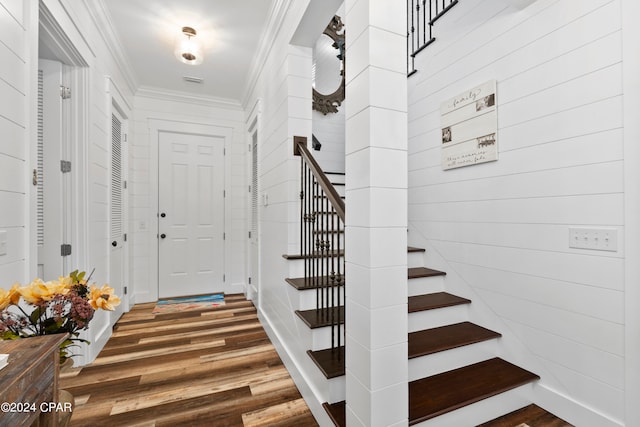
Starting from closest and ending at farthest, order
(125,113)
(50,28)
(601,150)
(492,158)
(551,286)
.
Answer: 1. (601,150)
2. (551,286)
3. (50,28)
4. (492,158)
5. (125,113)

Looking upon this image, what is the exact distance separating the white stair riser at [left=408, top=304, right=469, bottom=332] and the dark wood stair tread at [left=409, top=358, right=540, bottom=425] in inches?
12.4

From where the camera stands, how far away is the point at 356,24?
4.18 feet

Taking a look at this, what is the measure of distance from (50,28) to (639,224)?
3.43 m

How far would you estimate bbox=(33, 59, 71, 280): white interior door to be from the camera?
2.11m

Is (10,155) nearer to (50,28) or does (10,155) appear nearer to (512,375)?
(50,28)

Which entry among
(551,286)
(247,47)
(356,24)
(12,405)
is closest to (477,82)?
(356,24)

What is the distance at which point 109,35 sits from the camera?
8.63 feet

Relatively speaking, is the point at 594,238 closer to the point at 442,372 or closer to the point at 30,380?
the point at 442,372

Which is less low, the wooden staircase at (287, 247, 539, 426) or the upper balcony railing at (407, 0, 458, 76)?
the upper balcony railing at (407, 0, 458, 76)

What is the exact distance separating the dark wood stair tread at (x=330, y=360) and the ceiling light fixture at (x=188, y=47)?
9.11 feet

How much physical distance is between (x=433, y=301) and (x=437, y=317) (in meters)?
0.12

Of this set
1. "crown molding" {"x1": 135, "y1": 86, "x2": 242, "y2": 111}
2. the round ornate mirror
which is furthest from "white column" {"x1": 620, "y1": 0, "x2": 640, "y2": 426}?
"crown molding" {"x1": 135, "y1": 86, "x2": 242, "y2": 111}

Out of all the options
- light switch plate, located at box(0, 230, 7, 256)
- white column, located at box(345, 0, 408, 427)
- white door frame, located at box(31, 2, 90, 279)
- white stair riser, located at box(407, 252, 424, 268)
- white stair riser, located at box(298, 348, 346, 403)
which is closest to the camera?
white column, located at box(345, 0, 408, 427)

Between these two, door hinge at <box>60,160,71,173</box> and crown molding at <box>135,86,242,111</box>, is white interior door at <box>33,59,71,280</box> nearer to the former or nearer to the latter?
door hinge at <box>60,160,71,173</box>
